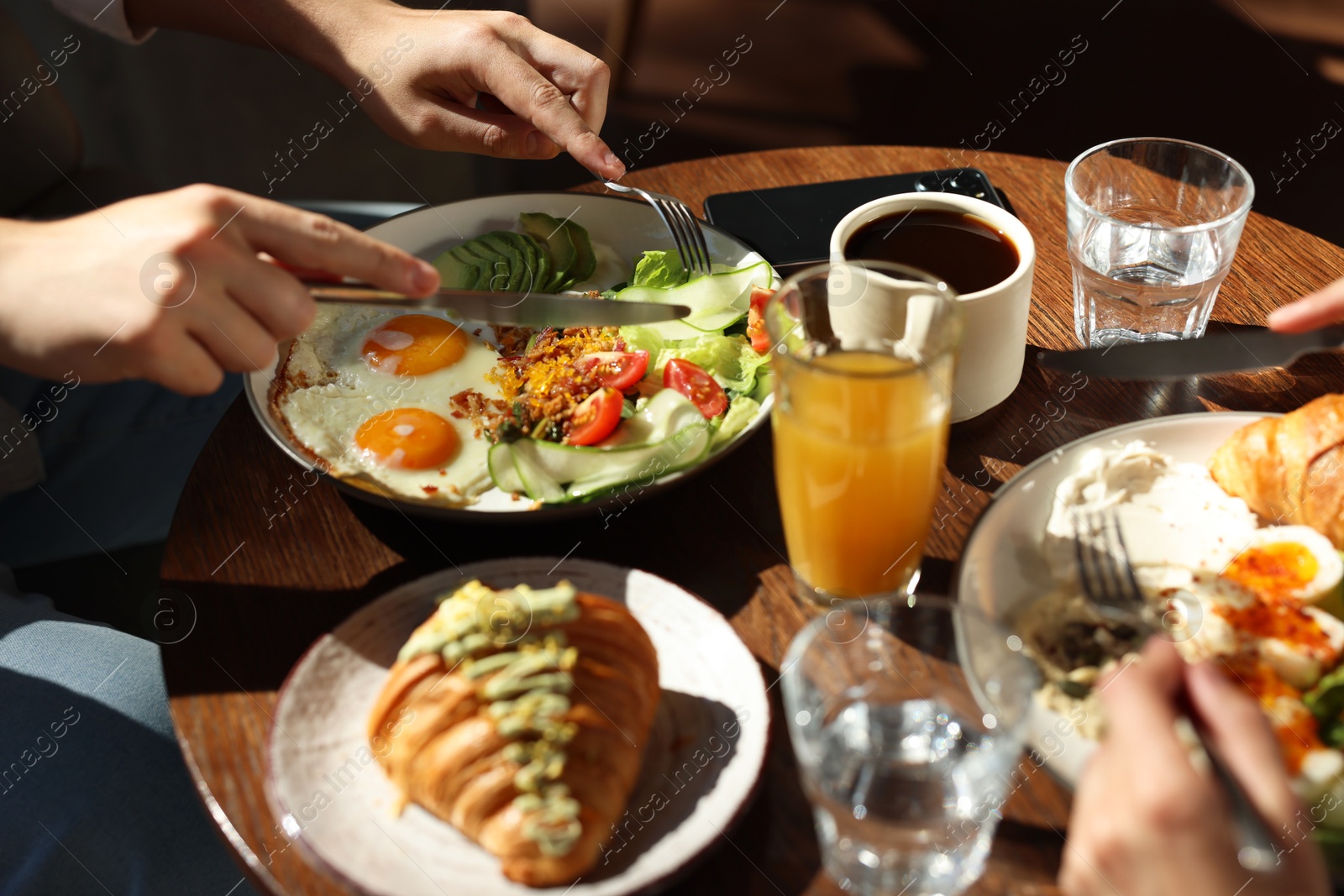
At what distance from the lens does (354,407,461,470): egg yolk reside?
144 cm

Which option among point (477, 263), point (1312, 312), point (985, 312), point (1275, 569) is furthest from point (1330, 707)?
point (477, 263)

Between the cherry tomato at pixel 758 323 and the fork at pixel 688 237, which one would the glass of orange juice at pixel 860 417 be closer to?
the cherry tomato at pixel 758 323

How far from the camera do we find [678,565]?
1.29 m

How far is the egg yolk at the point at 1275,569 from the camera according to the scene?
3.61 feet

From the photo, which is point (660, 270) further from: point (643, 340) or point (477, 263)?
point (477, 263)

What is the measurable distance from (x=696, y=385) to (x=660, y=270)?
1.02ft

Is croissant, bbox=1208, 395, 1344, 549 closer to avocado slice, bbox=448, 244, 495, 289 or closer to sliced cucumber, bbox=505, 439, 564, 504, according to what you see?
sliced cucumber, bbox=505, 439, 564, 504

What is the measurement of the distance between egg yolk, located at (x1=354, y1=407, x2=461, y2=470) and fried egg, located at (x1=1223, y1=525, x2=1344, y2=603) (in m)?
1.01

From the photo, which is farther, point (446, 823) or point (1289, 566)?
point (1289, 566)

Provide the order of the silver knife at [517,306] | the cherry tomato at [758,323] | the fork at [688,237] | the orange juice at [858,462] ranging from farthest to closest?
the fork at [688,237] → the cherry tomato at [758,323] → the silver knife at [517,306] → the orange juice at [858,462]

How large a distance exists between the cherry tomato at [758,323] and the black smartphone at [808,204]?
0.16m

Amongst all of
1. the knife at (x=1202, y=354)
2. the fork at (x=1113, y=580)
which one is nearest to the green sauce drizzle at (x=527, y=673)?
the fork at (x=1113, y=580)

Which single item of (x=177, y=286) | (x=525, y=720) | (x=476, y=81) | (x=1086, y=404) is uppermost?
(x=177, y=286)

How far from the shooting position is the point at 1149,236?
59.6 inches
